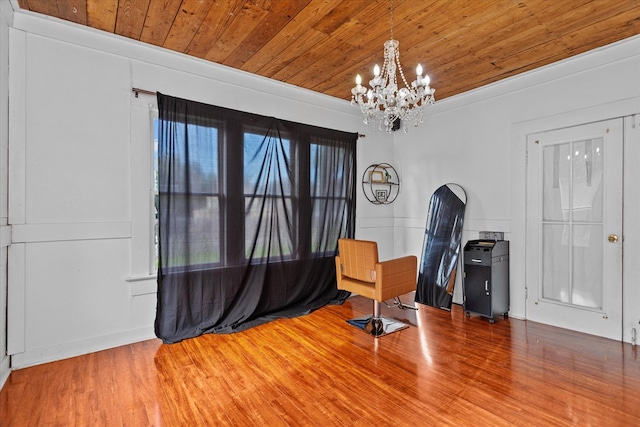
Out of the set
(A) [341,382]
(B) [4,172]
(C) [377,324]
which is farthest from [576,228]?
(B) [4,172]

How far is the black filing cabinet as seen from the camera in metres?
3.54

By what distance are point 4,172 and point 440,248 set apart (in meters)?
4.40

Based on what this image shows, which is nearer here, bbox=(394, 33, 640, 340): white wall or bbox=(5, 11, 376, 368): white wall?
bbox=(5, 11, 376, 368): white wall

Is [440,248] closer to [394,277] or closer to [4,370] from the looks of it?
[394,277]

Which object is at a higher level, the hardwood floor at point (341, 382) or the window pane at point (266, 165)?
the window pane at point (266, 165)

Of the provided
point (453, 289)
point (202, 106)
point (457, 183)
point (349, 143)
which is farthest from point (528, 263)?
point (202, 106)

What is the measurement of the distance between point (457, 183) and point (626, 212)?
67.1 inches

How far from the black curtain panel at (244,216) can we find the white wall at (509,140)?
3.49 feet

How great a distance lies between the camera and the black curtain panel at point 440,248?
406 centimetres

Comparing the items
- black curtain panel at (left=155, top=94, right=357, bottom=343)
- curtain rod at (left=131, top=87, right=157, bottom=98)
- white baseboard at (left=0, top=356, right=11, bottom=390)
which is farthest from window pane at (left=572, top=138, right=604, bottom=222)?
white baseboard at (left=0, top=356, right=11, bottom=390)

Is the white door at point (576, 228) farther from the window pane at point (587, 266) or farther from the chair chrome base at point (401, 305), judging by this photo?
the chair chrome base at point (401, 305)

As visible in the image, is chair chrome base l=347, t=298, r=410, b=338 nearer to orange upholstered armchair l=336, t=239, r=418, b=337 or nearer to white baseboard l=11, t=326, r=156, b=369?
orange upholstered armchair l=336, t=239, r=418, b=337

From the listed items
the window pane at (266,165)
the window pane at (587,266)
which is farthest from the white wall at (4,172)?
the window pane at (587,266)

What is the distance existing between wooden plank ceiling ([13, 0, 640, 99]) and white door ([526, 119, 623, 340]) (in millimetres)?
918
